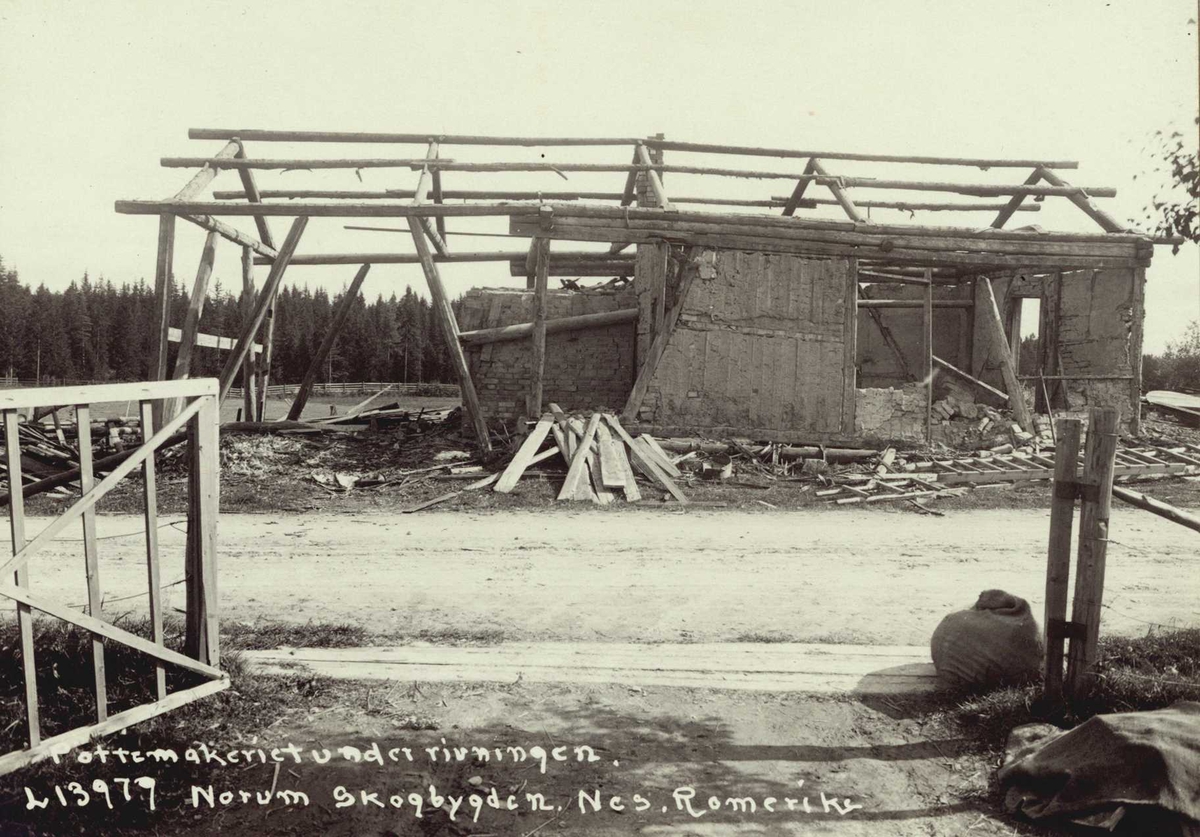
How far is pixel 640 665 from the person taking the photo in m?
4.84

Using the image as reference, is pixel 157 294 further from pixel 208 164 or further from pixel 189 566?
pixel 189 566

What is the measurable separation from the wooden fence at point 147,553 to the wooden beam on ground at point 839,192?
451 inches

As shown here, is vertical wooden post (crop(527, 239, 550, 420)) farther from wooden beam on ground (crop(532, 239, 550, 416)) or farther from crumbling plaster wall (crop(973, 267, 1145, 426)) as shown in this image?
crumbling plaster wall (crop(973, 267, 1145, 426))

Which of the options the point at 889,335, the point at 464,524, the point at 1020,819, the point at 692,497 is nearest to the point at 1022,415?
the point at 889,335

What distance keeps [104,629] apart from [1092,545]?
469 cm

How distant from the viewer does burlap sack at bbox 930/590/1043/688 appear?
4566 millimetres

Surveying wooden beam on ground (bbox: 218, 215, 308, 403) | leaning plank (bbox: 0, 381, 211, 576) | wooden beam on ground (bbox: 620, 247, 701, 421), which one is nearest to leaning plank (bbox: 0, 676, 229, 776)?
leaning plank (bbox: 0, 381, 211, 576)

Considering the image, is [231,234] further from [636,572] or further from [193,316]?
[636,572]

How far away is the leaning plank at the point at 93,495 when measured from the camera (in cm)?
337

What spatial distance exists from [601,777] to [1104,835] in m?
2.00

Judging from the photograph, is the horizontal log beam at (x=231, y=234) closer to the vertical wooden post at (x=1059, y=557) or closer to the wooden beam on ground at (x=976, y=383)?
the vertical wooden post at (x=1059, y=557)

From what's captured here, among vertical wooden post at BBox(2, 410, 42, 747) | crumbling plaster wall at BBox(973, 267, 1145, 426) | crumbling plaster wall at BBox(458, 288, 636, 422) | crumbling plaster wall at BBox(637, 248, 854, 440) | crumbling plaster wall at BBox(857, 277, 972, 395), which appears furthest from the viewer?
crumbling plaster wall at BBox(857, 277, 972, 395)

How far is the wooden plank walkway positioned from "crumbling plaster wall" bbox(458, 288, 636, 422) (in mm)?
9540

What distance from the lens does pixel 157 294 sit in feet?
39.6
